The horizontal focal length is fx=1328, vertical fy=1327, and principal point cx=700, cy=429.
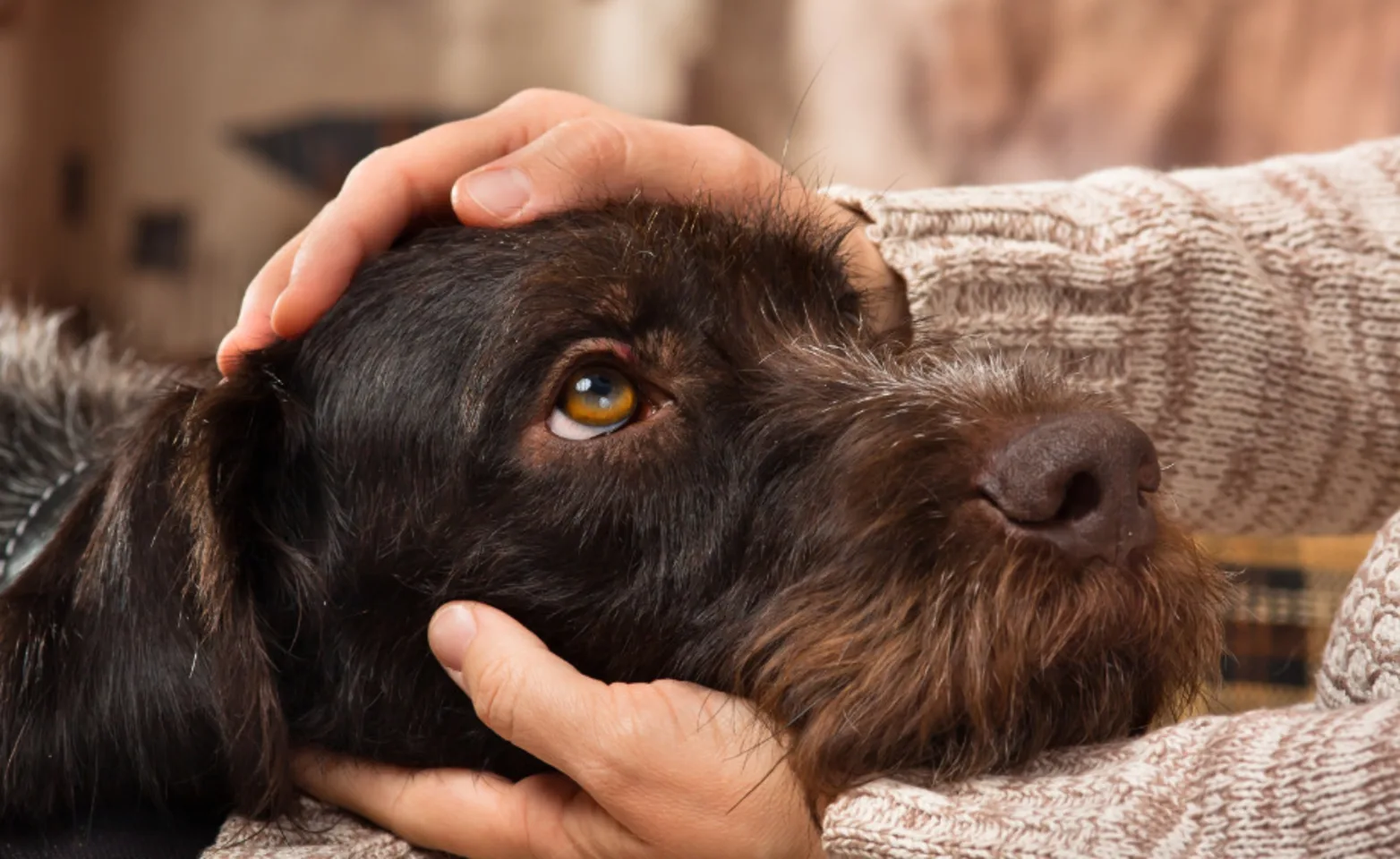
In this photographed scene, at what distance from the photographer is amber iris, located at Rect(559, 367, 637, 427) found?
1614 millimetres

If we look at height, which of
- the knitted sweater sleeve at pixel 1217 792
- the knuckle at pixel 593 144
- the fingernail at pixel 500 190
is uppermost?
the knuckle at pixel 593 144

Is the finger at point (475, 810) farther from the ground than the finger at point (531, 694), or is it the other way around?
the finger at point (531, 694)

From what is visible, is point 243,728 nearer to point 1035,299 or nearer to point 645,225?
point 645,225

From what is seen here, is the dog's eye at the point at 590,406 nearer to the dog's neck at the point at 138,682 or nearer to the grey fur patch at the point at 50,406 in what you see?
the dog's neck at the point at 138,682

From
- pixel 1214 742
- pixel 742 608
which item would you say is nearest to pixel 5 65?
pixel 742 608

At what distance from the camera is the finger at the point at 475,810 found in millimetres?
1534

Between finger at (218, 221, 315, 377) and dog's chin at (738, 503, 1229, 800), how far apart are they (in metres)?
0.88

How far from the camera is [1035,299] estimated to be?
2.13m

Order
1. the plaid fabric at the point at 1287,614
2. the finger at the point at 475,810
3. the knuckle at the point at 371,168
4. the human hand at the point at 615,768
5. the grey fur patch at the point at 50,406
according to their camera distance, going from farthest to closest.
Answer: the plaid fabric at the point at 1287,614 → the grey fur patch at the point at 50,406 → the knuckle at the point at 371,168 → the finger at the point at 475,810 → the human hand at the point at 615,768

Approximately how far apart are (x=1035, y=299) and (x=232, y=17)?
523cm

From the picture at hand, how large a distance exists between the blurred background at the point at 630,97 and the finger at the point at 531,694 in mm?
2398

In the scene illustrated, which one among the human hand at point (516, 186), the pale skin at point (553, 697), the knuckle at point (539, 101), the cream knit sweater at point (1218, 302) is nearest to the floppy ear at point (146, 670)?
the pale skin at point (553, 697)

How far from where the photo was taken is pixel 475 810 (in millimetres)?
1571

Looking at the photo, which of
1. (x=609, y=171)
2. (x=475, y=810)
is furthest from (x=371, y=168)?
(x=475, y=810)
